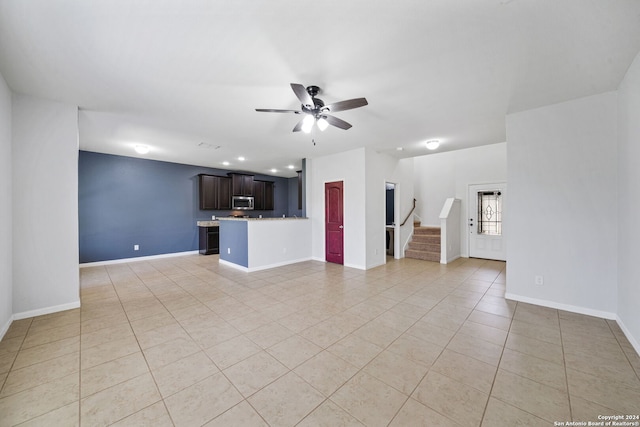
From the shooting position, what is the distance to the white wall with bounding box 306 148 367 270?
528 cm

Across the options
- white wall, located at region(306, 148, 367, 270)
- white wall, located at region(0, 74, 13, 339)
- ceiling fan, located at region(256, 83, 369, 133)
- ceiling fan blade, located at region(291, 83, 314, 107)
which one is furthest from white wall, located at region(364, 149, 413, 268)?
white wall, located at region(0, 74, 13, 339)

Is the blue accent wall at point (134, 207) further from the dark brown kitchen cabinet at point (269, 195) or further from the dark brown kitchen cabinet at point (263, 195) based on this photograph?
the dark brown kitchen cabinet at point (269, 195)

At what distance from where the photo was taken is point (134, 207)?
6.22 meters

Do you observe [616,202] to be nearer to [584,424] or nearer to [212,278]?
[584,424]

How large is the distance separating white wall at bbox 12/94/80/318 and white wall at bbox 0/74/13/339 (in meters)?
0.11

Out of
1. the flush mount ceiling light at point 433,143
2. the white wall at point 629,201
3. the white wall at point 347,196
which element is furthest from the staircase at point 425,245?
the white wall at point 629,201

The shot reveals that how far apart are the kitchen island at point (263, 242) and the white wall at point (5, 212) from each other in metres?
3.09

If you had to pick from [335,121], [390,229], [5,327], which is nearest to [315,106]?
[335,121]

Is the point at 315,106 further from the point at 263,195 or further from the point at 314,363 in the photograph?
the point at 263,195

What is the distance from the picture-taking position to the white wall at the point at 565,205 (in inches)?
111

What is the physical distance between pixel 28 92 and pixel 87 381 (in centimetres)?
329

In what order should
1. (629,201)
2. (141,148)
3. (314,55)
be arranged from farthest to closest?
1. (141,148)
2. (629,201)
3. (314,55)

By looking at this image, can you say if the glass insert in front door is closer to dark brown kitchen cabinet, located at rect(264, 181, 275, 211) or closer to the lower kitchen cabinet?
dark brown kitchen cabinet, located at rect(264, 181, 275, 211)

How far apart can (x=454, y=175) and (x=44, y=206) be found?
854 centimetres
